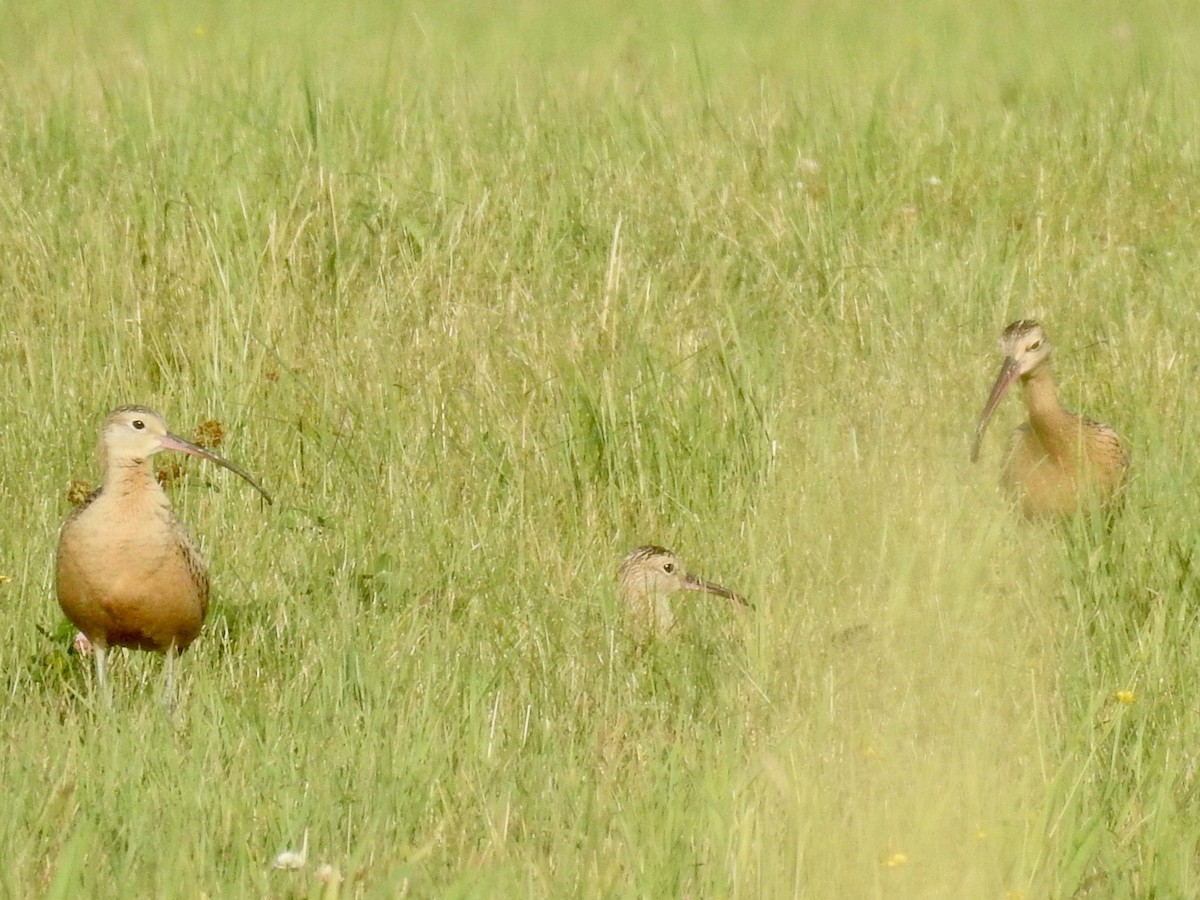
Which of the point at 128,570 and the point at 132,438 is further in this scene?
the point at 132,438

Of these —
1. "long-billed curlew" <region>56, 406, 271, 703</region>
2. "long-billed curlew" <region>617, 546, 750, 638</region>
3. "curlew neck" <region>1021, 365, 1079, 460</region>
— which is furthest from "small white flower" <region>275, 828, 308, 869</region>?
"curlew neck" <region>1021, 365, 1079, 460</region>

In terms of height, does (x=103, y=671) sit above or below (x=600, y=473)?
below

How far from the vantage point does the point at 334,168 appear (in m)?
7.16

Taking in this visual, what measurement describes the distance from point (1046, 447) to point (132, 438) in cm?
282

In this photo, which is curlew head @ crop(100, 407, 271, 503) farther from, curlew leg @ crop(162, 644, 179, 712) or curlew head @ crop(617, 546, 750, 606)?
curlew head @ crop(617, 546, 750, 606)

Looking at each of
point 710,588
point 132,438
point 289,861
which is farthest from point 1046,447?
point 289,861

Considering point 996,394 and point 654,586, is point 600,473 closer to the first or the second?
point 654,586

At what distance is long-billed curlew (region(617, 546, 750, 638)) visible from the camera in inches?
187

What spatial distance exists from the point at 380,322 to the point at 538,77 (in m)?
3.47

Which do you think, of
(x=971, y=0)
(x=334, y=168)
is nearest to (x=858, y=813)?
(x=334, y=168)

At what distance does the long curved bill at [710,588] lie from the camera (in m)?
4.80

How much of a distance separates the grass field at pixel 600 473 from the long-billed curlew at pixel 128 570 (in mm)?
138

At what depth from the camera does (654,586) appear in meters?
4.93

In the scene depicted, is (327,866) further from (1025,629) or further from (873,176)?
(873,176)
